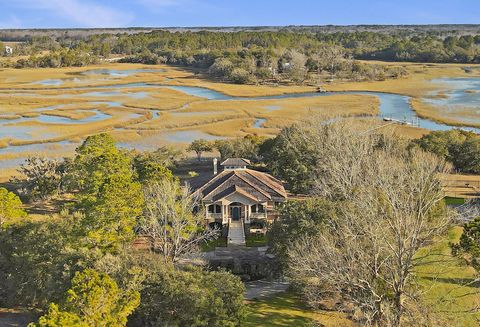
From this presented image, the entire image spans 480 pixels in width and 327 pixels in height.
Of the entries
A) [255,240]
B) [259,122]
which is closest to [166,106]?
[259,122]

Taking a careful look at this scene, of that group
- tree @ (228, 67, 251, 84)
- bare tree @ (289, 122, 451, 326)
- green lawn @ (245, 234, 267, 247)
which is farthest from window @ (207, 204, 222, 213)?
tree @ (228, 67, 251, 84)

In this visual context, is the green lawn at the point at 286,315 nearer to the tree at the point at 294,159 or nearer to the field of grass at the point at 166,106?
the tree at the point at 294,159

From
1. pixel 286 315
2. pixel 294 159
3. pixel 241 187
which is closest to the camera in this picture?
pixel 286 315

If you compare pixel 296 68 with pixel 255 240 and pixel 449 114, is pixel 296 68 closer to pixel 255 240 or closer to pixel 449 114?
pixel 449 114

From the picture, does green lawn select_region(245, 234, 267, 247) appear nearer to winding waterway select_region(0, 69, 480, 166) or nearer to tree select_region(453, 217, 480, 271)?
tree select_region(453, 217, 480, 271)

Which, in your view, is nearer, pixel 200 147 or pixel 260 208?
pixel 260 208

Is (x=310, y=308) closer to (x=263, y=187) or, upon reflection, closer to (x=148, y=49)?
(x=263, y=187)
